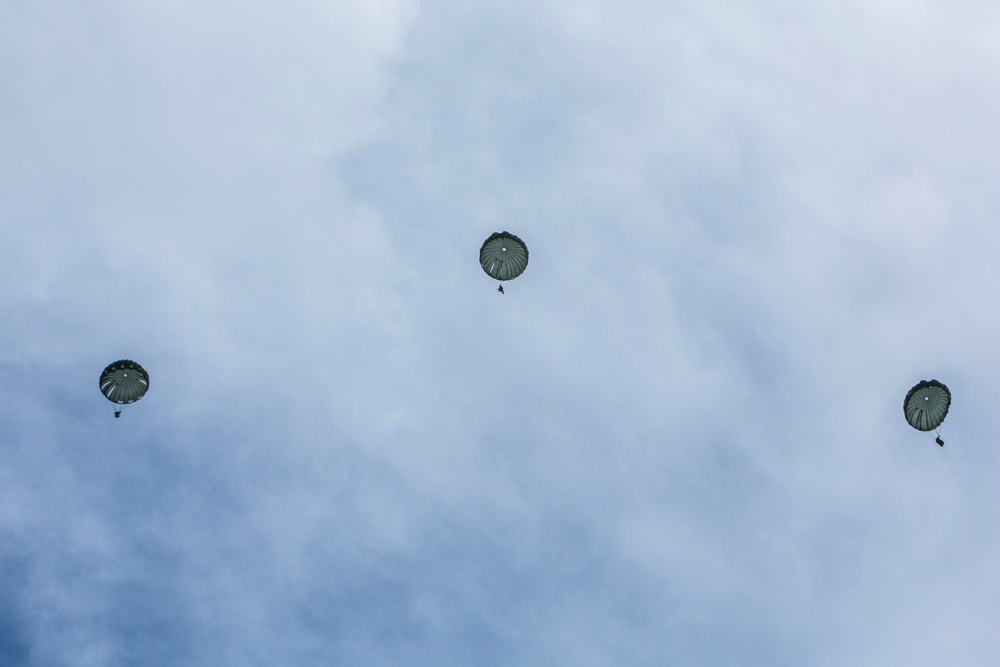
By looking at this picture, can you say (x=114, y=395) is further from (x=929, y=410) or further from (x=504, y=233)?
(x=929, y=410)

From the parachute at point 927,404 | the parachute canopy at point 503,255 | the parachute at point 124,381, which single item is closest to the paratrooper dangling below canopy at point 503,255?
the parachute canopy at point 503,255

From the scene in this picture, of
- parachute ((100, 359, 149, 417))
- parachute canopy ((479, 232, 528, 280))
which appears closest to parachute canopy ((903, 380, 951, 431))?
parachute canopy ((479, 232, 528, 280))

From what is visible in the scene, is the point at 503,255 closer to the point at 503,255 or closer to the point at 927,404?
the point at 503,255

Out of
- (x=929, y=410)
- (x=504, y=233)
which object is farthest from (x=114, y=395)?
(x=929, y=410)

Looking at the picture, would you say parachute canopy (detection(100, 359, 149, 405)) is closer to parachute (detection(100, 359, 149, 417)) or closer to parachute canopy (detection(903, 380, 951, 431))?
parachute (detection(100, 359, 149, 417))

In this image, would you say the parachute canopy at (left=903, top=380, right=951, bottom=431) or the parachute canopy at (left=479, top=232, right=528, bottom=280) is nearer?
the parachute canopy at (left=903, top=380, right=951, bottom=431)
